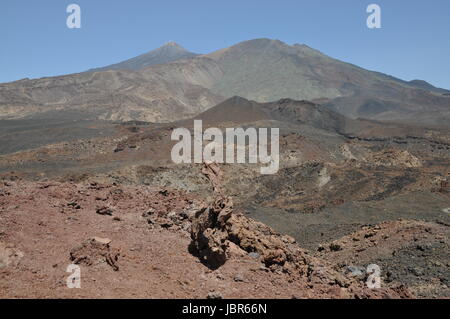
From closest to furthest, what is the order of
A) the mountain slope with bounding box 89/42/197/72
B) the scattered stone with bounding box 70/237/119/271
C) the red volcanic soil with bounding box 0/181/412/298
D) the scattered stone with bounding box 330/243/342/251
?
the red volcanic soil with bounding box 0/181/412/298 < the scattered stone with bounding box 70/237/119/271 < the scattered stone with bounding box 330/243/342/251 < the mountain slope with bounding box 89/42/197/72

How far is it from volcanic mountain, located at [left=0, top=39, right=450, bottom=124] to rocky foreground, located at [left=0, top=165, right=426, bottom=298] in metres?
62.7

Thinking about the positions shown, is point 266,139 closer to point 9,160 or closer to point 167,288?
point 9,160

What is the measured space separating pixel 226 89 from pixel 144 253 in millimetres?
114966

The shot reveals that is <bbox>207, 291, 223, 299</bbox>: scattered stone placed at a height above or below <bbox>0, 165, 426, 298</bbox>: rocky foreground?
below

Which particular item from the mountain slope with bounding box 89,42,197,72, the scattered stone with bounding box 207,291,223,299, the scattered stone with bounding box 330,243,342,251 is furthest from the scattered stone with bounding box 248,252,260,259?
the mountain slope with bounding box 89,42,197,72

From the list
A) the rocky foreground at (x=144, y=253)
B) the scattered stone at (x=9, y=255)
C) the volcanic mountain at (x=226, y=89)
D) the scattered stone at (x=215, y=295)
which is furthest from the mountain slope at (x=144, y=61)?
the scattered stone at (x=215, y=295)

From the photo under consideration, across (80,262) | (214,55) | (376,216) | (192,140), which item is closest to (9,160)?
(192,140)

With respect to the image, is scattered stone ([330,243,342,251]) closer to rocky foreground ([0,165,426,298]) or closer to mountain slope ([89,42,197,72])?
rocky foreground ([0,165,426,298])

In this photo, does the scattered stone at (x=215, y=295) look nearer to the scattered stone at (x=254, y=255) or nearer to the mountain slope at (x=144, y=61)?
the scattered stone at (x=254, y=255)

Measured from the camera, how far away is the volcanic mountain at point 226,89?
77125 mm

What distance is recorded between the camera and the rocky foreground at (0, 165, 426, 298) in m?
7.44

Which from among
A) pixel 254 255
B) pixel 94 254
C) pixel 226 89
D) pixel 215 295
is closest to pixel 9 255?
pixel 94 254

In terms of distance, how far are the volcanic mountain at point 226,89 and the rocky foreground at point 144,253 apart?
6272 cm

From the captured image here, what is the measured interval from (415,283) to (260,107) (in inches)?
1812
